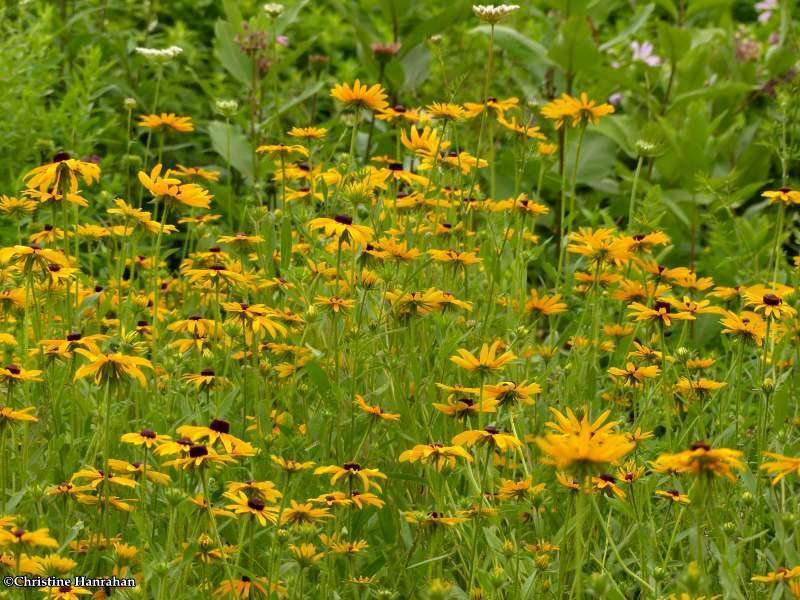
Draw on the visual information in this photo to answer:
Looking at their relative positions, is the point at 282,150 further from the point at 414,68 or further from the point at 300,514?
the point at 414,68

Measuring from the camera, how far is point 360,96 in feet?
8.38

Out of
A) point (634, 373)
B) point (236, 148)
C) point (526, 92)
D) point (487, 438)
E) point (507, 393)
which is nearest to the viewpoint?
point (487, 438)

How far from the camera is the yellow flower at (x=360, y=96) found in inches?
99.6

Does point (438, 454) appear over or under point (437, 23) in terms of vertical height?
under

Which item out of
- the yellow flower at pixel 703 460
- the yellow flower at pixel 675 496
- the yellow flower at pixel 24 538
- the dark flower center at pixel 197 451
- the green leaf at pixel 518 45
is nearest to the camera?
the yellow flower at pixel 703 460

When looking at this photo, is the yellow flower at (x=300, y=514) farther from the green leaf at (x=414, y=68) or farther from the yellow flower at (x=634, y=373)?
the green leaf at (x=414, y=68)

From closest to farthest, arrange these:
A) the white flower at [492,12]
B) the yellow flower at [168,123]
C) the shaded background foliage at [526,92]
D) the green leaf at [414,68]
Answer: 1. the white flower at [492,12]
2. the yellow flower at [168,123]
3. the shaded background foliage at [526,92]
4. the green leaf at [414,68]

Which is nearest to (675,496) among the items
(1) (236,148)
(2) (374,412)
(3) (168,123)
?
(2) (374,412)

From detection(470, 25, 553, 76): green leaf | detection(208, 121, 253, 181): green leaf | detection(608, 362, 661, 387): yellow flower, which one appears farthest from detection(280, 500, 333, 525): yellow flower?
detection(470, 25, 553, 76): green leaf

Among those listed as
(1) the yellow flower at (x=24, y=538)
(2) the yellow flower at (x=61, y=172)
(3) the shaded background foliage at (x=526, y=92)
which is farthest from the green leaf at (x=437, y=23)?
(1) the yellow flower at (x=24, y=538)

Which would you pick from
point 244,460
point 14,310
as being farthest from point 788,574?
point 14,310

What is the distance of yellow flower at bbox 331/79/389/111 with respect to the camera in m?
2.53

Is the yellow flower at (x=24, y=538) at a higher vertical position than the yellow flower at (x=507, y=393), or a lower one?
lower

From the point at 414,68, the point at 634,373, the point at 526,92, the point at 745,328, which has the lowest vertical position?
the point at 634,373
